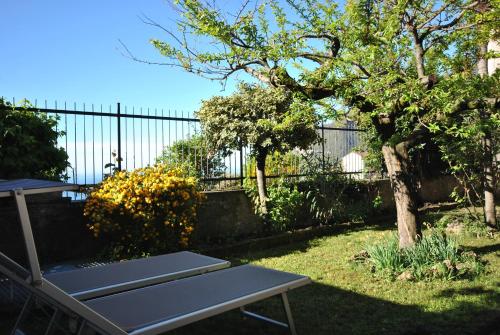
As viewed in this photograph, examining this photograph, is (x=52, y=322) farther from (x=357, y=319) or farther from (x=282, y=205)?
(x=282, y=205)

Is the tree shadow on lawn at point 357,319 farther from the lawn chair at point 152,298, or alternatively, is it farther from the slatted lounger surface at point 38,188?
the slatted lounger surface at point 38,188

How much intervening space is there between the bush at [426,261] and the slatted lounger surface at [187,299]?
218 centimetres

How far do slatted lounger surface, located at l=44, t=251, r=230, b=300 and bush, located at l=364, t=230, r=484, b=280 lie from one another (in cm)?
224

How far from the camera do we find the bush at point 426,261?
5.09m

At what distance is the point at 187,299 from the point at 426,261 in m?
3.56

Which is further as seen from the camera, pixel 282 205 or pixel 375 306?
pixel 282 205

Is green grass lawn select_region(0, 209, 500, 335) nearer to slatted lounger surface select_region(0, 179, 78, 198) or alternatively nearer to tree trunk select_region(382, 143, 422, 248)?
tree trunk select_region(382, 143, 422, 248)

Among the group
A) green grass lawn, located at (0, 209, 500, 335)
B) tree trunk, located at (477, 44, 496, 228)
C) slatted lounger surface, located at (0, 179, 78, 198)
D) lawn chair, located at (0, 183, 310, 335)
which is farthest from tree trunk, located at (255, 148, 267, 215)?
slatted lounger surface, located at (0, 179, 78, 198)

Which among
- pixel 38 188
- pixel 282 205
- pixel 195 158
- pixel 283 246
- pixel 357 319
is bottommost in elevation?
pixel 357 319

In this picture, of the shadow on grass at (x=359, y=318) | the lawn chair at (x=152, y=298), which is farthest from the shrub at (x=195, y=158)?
the lawn chair at (x=152, y=298)

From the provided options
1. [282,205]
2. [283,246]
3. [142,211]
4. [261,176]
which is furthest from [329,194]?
[142,211]

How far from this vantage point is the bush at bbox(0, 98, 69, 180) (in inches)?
220

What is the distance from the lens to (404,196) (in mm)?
5984

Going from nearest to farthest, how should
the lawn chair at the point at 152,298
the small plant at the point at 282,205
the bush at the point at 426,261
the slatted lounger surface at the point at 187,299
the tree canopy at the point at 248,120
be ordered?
the lawn chair at the point at 152,298 < the slatted lounger surface at the point at 187,299 < the bush at the point at 426,261 < the tree canopy at the point at 248,120 < the small plant at the point at 282,205
